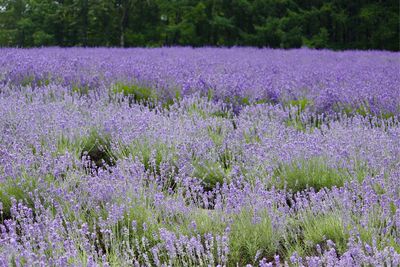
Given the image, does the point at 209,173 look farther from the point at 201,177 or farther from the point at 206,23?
the point at 206,23

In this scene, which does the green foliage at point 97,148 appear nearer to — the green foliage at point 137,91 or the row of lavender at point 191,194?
the row of lavender at point 191,194

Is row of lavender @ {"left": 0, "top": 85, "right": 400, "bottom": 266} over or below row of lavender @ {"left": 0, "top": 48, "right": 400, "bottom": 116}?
below

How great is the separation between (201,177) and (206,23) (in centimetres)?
1482

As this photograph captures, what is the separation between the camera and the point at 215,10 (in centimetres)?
1741

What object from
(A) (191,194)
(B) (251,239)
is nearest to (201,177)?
(A) (191,194)

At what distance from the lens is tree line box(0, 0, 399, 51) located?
16.4 metres

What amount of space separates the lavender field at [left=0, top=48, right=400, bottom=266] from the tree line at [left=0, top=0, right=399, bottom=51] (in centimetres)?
1097

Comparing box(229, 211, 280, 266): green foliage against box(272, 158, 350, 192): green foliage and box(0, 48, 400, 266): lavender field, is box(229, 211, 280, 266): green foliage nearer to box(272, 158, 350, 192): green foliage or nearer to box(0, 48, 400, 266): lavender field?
box(0, 48, 400, 266): lavender field

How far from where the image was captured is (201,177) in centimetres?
336

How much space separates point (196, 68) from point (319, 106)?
2.15m

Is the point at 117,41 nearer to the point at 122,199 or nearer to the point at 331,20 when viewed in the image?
the point at 331,20

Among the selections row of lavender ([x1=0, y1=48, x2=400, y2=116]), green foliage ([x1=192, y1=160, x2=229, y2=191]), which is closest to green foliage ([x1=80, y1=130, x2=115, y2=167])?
green foliage ([x1=192, y1=160, x2=229, y2=191])

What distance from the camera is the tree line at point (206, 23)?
53.9ft

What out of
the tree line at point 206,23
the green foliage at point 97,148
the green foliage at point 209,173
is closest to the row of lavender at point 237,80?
the green foliage at point 97,148
